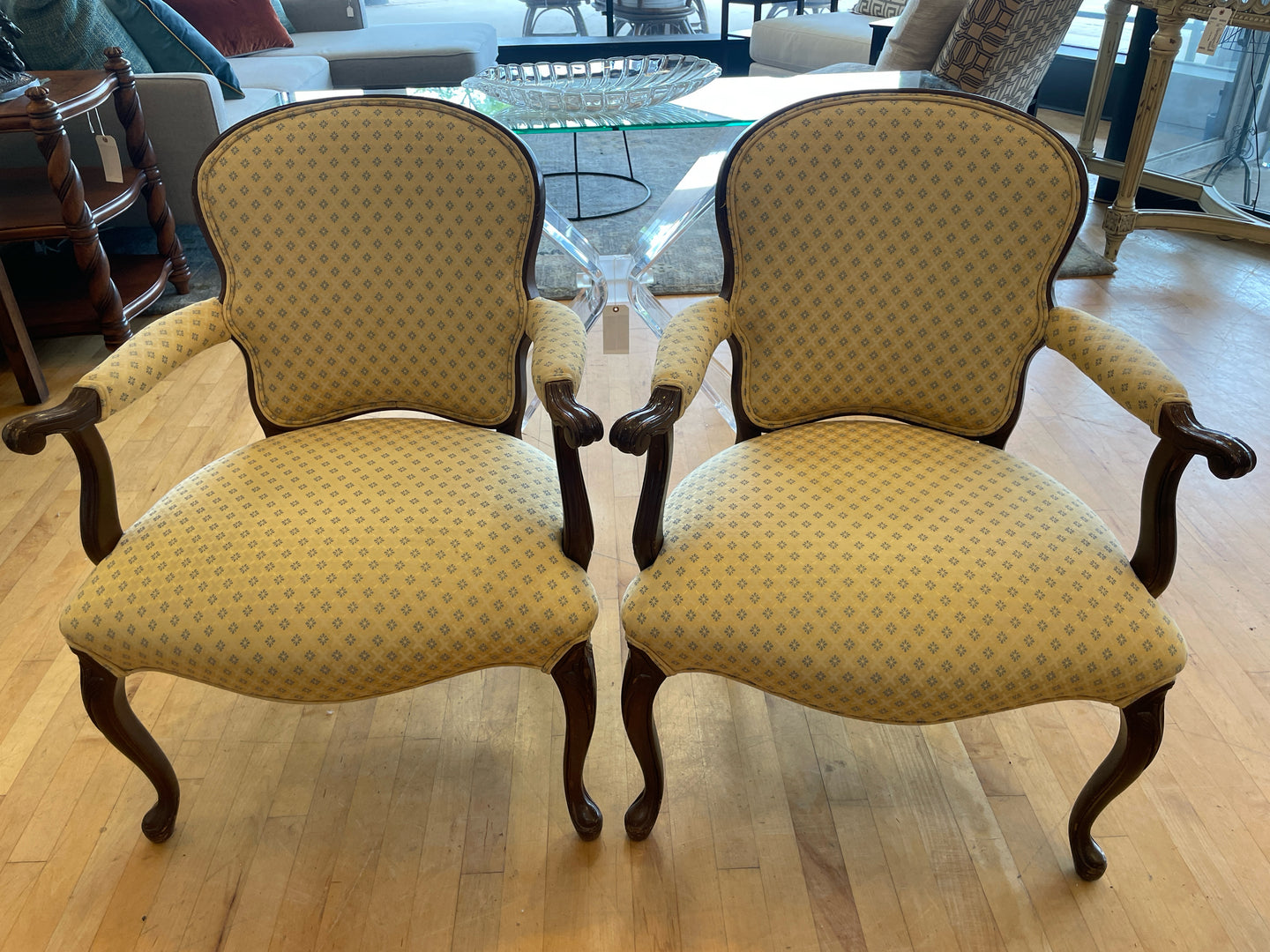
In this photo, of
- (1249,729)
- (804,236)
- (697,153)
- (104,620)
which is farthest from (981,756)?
(697,153)

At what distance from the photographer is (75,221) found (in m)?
2.31

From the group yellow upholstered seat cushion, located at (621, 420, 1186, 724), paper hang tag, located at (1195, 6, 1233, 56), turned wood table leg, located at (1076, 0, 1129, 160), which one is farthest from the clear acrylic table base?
turned wood table leg, located at (1076, 0, 1129, 160)

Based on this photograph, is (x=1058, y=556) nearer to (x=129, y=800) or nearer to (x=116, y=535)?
(x=116, y=535)

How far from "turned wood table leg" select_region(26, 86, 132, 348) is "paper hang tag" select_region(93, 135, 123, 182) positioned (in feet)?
0.28

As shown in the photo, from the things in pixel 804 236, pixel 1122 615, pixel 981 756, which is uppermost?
pixel 804 236

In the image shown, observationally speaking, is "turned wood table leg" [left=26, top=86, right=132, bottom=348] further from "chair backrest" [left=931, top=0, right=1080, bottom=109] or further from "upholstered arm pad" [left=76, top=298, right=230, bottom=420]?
"chair backrest" [left=931, top=0, right=1080, bottom=109]

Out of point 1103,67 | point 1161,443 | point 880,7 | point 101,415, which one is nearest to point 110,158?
point 101,415

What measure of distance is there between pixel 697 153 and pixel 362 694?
3.51 metres

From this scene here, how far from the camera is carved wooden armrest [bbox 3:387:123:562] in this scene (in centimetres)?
111

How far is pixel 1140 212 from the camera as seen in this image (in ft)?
10.1

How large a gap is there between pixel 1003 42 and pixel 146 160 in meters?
2.42

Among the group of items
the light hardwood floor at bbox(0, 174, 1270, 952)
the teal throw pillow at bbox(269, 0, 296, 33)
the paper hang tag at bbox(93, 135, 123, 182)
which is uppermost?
the teal throw pillow at bbox(269, 0, 296, 33)

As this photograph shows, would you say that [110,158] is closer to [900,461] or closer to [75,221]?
[75,221]

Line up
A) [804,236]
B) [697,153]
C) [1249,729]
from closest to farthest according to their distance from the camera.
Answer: [804,236] < [1249,729] < [697,153]
